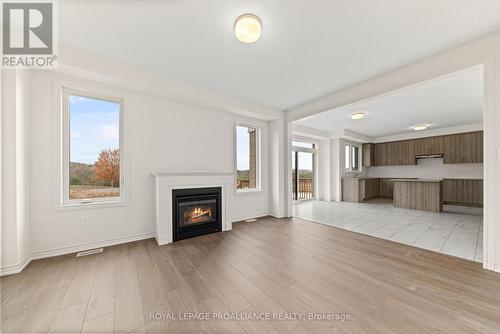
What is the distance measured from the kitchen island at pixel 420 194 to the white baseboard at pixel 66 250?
7070 mm

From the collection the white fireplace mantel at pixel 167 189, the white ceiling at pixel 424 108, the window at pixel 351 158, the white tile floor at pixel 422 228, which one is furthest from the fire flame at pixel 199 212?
the window at pixel 351 158

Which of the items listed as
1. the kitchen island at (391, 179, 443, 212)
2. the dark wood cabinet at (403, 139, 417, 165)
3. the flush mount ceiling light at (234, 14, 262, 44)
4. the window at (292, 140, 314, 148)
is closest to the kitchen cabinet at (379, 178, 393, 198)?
the dark wood cabinet at (403, 139, 417, 165)

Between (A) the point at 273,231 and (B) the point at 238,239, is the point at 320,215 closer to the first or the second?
(A) the point at 273,231

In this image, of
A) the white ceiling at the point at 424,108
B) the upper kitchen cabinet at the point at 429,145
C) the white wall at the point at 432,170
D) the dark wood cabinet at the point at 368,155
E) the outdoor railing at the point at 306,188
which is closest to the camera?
the white ceiling at the point at 424,108

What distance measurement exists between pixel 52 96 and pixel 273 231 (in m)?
4.03

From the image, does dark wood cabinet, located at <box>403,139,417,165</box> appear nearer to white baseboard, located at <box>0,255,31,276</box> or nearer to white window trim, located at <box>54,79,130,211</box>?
white window trim, located at <box>54,79,130,211</box>

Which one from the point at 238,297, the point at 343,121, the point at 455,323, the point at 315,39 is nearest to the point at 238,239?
the point at 238,297

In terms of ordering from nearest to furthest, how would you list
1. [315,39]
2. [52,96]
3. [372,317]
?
[372,317], [315,39], [52,96]

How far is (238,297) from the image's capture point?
5.59 feet

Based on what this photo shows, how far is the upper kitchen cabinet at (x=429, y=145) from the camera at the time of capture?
664cm

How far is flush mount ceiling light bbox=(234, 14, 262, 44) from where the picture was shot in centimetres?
182

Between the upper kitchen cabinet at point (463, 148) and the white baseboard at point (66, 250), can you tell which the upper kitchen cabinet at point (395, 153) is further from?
the white baseboard at point (66, 250)

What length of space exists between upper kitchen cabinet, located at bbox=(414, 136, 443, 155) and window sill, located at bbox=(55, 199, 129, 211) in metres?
9.57

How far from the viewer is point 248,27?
6.09 feet
